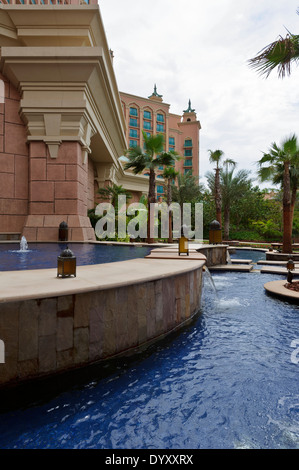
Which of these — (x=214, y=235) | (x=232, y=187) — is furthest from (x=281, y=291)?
(x=232, y=187)

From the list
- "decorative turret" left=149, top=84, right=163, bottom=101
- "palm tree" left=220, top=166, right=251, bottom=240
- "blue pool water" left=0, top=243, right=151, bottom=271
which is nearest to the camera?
"blue pool water" left=0, top=243, right=151, bottom=271

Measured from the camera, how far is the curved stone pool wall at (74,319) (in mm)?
2785

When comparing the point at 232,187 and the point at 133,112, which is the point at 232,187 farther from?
the point at 133,112

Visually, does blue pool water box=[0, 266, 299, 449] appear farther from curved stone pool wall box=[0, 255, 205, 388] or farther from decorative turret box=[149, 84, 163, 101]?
decorative turret box=[149, 84, 163, 101]

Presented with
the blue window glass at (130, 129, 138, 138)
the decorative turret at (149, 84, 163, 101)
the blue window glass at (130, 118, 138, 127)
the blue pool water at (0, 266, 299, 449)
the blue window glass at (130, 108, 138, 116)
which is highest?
the decorative turret at (149, 84, 163, 101)

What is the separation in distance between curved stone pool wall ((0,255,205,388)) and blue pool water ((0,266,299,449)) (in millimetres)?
287

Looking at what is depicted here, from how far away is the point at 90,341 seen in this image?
10.8 feet

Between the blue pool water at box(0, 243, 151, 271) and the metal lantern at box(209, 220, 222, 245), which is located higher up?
the metal lantern at box(209, 220, 222, 245)

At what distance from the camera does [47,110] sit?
14070 mm

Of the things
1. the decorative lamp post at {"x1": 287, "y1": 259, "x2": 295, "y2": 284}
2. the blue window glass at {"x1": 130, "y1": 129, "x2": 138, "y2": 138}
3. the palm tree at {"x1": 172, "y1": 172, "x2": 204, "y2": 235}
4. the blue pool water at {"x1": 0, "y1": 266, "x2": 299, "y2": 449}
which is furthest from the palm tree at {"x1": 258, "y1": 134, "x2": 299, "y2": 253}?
the blue window glass at {"x1": 130, "y1": 129, "x2": 138, "y2": 138}

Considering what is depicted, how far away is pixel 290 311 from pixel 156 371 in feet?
13.2

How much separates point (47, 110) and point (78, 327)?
13.7m

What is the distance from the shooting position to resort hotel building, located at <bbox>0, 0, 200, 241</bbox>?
12992 mm

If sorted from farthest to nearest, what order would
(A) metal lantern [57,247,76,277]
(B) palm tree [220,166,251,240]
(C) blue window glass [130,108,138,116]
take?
(C) blue window glass [130,108,138,116] → (B) palm tree [220,166,251,240] → (A) metal lantern [57,247,76,277]
